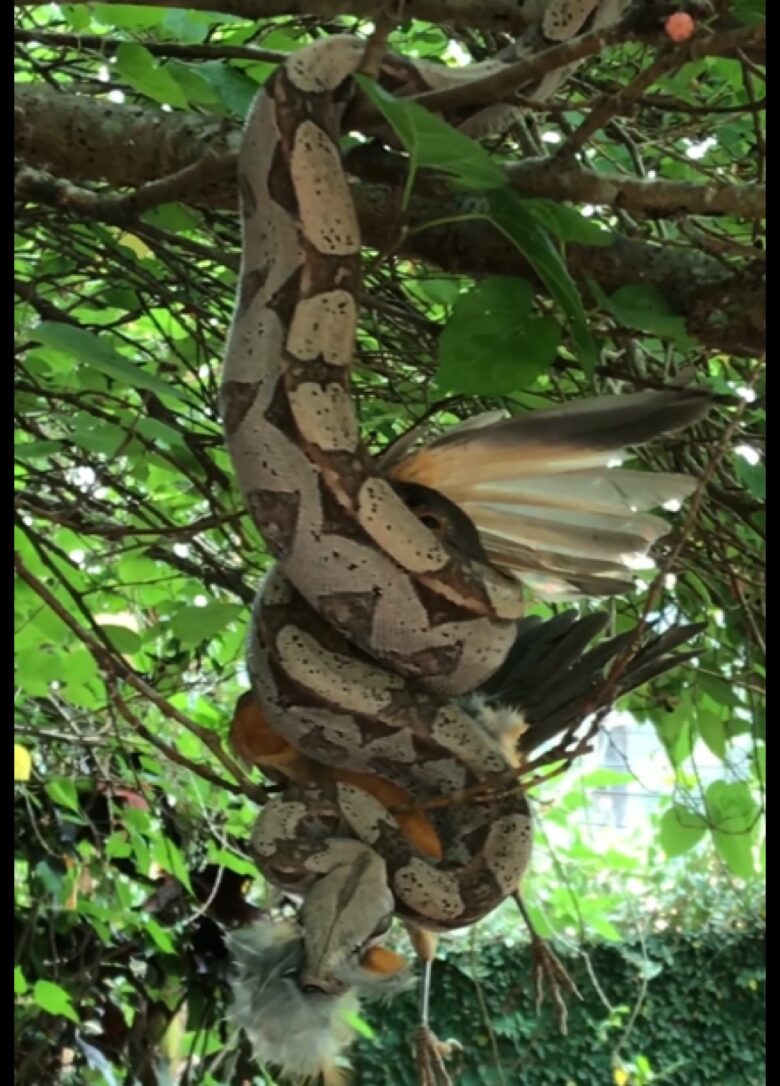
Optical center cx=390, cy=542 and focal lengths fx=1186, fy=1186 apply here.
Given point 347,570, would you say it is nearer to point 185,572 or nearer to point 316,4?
point 316,4

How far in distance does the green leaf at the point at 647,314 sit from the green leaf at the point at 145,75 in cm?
35

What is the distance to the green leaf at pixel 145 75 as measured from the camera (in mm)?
874

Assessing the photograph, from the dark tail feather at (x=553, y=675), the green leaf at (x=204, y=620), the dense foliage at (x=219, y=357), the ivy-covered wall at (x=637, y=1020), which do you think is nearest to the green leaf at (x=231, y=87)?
the dense foliage at (x=219, y=357)

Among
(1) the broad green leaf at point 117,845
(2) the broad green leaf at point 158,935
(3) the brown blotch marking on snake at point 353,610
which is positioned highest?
(3) the brown blotch marking on snake at point 353,610

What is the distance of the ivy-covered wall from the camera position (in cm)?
486

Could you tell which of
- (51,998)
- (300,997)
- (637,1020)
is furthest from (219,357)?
(637,1020)

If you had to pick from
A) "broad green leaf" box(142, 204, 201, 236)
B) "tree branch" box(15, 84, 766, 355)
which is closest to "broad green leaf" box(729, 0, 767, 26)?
"tree branch" box(15, 84, 766, 355)

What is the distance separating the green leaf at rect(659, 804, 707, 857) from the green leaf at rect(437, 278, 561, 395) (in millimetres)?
912

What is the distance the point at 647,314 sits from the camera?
2.82 feet

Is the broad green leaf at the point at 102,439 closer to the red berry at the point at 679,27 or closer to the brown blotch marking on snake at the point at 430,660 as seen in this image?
the brown blotch marking on snake at the point at 430,660

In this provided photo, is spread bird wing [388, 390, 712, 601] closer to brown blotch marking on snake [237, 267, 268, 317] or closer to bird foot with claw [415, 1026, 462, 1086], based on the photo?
brown blotch marking on snake [237, 267, 268, 317]

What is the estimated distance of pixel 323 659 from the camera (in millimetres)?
801

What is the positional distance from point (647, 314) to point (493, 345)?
148 mm

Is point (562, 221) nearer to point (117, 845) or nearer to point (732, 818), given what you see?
point (732, 818)
